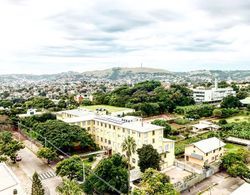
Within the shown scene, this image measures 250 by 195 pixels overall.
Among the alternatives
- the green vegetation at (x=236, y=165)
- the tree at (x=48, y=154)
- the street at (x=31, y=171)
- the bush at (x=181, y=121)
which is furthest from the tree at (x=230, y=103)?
the tree at (x=48, y=154)

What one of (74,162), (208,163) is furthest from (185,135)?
(74,162)

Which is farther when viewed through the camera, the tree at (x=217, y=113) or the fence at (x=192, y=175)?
the tree at (x=217, y=113)

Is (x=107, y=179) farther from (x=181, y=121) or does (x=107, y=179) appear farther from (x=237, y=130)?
(x=181, y=121)

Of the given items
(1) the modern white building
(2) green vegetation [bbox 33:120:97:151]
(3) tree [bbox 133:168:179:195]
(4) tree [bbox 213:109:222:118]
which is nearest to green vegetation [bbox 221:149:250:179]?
(3) tree [bbox 133:168:179:195]

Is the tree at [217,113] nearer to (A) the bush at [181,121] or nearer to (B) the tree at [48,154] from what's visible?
(A) the bush at [181,121]

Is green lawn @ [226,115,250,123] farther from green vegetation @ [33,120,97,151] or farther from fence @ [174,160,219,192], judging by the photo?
green vegetation @ [33,120,97,151]

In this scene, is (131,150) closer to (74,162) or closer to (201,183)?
(74,162)

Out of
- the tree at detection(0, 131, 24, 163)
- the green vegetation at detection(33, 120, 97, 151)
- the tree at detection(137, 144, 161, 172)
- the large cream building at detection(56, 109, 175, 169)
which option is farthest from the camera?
the green vegetation at detection(33, 120, 97, 151)
